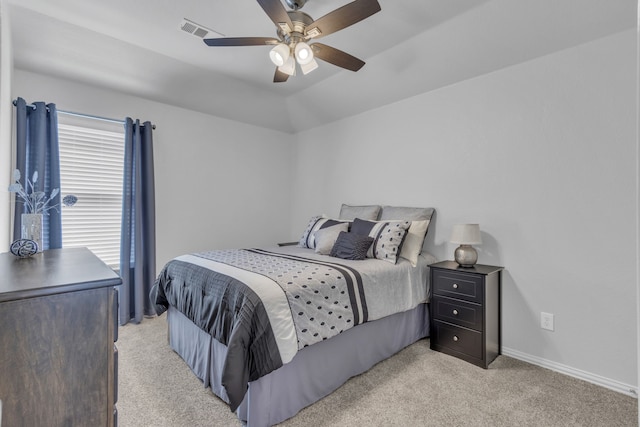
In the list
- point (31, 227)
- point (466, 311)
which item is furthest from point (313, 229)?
point (31, 227)

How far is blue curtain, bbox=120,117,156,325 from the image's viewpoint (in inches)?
129

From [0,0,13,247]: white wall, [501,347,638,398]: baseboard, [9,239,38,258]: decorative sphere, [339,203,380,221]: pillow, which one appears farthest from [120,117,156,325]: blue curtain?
[501,347,638,398]: baseboard

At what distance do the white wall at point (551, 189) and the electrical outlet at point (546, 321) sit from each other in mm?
33

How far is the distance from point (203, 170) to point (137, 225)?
1063 mm

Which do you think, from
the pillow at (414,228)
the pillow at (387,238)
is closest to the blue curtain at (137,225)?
the pillow at (387,238)

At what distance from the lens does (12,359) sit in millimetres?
884

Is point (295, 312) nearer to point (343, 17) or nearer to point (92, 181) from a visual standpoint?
point (343, 17)

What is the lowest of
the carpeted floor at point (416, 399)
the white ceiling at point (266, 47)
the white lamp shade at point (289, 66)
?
the carpeted floor at point (416, 399)

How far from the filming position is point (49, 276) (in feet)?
3.53

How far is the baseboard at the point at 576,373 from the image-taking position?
2.07 metres

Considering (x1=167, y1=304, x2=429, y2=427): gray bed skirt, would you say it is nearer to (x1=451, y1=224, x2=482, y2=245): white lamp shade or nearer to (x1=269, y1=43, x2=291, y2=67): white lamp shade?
(x1=451, y1=224, x2=482, y2=245): white lamp shade

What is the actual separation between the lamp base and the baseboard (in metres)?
0.79

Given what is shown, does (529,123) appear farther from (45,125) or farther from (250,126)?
(45,125)

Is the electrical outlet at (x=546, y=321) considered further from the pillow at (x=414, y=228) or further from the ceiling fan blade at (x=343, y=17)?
the ceiling fan blade at (x=343, y=17)
